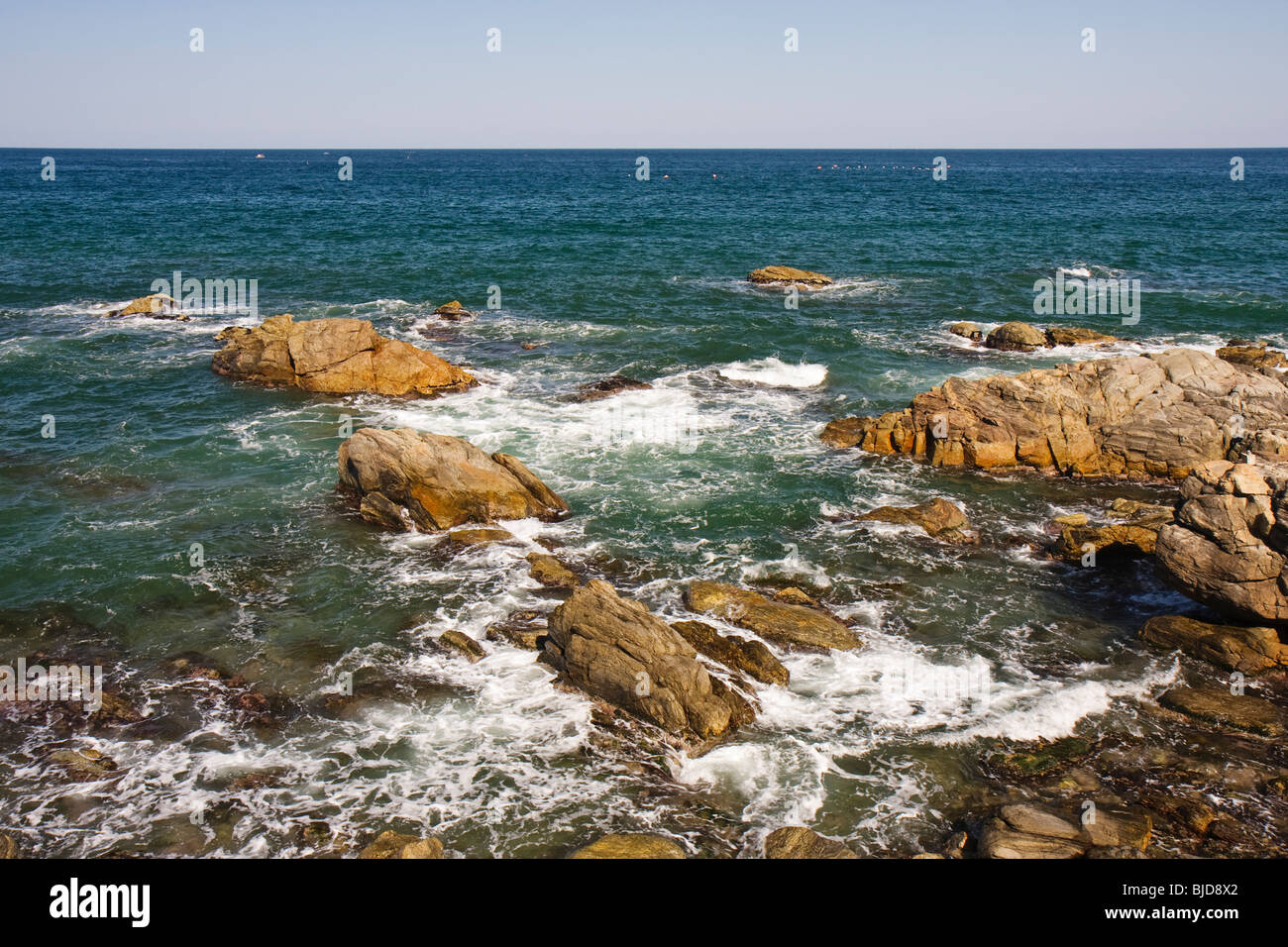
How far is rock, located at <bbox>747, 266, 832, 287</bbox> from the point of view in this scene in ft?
187

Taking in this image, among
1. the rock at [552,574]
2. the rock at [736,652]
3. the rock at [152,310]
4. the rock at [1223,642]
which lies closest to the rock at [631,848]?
the rock at [736,652]

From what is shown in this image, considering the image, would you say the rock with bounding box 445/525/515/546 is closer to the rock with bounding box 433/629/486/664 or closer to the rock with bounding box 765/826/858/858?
the rock with bounding box 433/629/486/664

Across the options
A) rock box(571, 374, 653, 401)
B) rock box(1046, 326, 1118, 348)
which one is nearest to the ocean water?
rock box(571, 374, 653, 401)

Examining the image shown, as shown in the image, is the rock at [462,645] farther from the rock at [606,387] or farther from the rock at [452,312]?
the rock at [452,312]

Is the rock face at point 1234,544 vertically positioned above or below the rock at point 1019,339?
below

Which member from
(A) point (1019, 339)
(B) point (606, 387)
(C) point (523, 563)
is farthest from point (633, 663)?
(A) point (1019, 339)

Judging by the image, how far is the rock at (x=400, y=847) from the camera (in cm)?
1342

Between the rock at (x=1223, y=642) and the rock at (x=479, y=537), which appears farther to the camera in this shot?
the rock at (x=479, y=537)

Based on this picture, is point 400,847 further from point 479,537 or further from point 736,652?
point 479,537

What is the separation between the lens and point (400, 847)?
1380 centimetres

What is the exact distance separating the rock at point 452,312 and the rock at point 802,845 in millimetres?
37865

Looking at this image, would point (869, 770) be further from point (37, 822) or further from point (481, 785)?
point (37, 822)

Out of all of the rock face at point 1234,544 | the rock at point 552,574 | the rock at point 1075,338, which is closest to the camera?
the rock face at point 1234,544

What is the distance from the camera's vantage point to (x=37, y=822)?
571 inches
